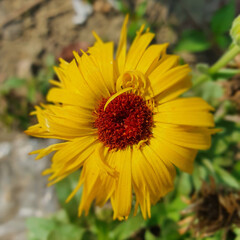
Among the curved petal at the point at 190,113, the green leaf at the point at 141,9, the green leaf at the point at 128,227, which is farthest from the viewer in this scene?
the green leaf at the point at 141,9

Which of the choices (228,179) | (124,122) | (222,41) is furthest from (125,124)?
(222,41)

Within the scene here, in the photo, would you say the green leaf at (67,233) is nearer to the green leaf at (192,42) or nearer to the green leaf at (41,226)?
the green leaf at (41,226)

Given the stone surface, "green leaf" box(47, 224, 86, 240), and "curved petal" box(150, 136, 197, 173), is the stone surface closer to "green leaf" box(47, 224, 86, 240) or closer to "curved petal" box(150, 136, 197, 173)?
"green leaf" box(47, 224, 86, 240)

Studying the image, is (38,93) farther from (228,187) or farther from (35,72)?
(228,187)

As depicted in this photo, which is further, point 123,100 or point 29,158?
point 29,158

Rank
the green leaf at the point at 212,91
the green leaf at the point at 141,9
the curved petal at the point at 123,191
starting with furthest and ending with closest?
1. the green leaf at the point at 141,9
2. the green leaf at the point at 212,91
3. the curved petal at the point at 123,191

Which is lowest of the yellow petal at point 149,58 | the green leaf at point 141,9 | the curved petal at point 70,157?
the curved petal at point 70,157

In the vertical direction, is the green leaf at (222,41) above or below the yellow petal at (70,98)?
below

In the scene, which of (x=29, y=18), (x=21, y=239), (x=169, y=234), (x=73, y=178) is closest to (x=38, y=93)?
(x=29, y=18)

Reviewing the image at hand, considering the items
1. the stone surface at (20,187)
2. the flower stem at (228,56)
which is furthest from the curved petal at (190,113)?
the stone surface at (20,187)
